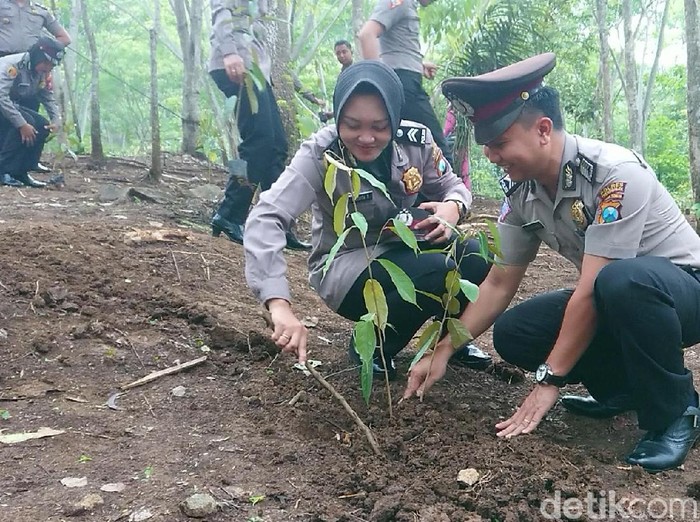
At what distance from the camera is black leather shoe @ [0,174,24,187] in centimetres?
529

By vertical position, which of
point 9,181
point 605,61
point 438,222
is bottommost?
point 9,181

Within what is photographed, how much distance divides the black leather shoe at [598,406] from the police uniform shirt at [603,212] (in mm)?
436

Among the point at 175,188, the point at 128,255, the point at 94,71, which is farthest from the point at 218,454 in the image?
the point at 94,71

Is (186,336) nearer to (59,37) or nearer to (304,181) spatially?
(304,181)

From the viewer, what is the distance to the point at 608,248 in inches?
70.6

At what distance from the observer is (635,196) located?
5.82 ft

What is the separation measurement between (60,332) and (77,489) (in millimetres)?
1040

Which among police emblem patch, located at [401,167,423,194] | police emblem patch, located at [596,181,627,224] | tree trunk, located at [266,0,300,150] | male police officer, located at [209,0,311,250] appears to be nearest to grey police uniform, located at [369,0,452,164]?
male police officer, located at [209,0,311,250]

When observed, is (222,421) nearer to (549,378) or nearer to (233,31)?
(549,378)

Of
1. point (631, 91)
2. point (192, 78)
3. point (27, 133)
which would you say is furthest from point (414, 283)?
point (631, 91)

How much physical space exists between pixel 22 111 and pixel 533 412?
5117mm

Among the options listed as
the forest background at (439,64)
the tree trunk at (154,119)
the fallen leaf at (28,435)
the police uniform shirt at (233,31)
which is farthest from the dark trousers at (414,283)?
the tree trunk at (154,119)

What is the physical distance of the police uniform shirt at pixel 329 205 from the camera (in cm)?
192

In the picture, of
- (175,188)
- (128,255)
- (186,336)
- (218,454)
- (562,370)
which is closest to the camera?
(218,454)
